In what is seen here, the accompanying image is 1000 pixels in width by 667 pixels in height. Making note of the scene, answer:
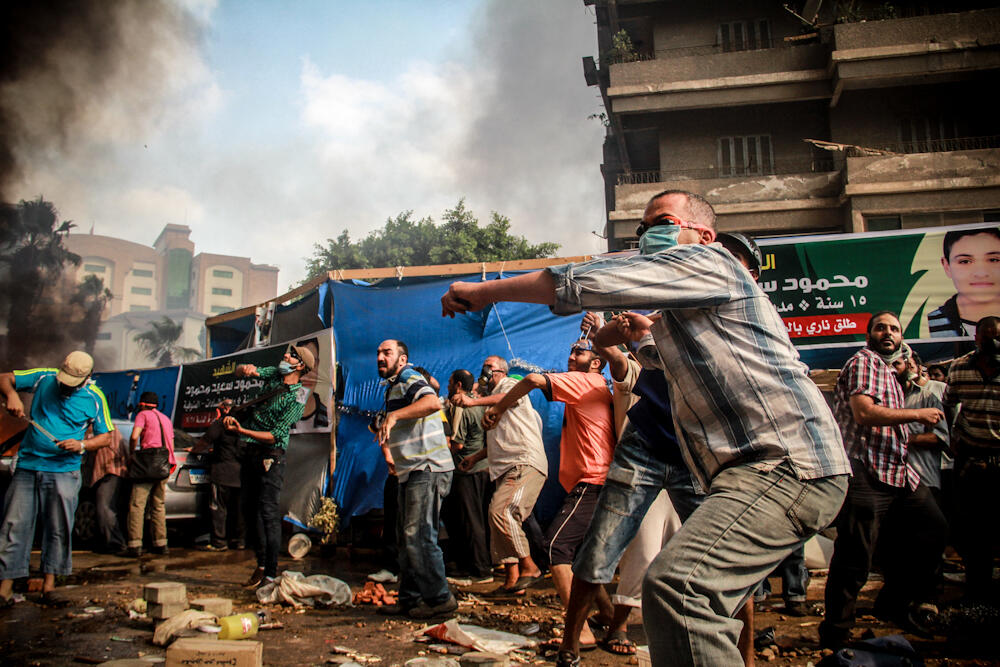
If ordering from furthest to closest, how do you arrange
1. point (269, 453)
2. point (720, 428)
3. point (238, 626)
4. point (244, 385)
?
point (244, 385), point (269, 453), point (238, 626), point (720, 428)

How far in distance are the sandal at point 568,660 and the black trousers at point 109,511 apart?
693cm

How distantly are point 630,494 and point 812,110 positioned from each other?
18732 millimetres

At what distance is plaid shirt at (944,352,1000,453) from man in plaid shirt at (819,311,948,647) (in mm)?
816

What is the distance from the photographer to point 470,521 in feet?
22.5

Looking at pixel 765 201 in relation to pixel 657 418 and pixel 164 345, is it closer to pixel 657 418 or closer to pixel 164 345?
pixel 657 418

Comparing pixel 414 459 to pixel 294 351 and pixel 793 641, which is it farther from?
pixel 793 641

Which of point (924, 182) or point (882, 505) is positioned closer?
point (882, 505)

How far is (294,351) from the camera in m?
6.07

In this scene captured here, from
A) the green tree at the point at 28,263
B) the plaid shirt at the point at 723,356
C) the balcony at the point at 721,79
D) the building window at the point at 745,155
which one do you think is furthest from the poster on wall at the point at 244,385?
the building window at the point at 745,155

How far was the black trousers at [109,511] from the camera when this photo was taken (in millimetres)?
8156

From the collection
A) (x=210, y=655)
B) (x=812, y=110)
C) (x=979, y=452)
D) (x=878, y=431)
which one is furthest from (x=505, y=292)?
(x=812, y=110)

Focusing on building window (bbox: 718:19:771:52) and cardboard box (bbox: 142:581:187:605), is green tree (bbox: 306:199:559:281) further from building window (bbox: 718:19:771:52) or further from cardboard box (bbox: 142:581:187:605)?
cardboard box (bbox: 142:581:187:605)

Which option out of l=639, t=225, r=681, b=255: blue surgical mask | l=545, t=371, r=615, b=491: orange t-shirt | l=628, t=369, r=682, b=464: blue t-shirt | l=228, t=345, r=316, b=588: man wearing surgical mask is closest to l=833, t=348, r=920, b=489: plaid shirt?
l=628, t=369, r=682, b=464: blue t-shirt

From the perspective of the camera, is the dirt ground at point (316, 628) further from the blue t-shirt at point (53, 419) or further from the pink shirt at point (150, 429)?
the pink shirt at point (150, 429)
